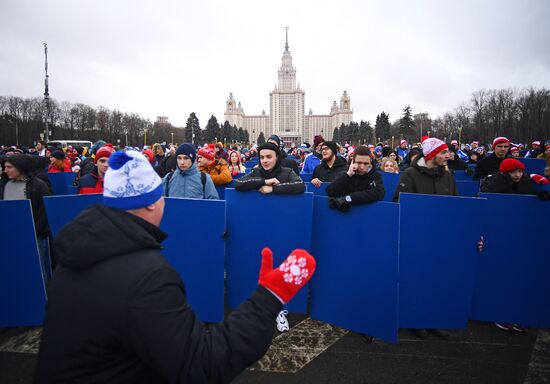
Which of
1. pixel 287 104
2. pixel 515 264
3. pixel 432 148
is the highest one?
pixel 287 104

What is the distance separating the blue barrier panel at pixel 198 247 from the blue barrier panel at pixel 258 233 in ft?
0.99

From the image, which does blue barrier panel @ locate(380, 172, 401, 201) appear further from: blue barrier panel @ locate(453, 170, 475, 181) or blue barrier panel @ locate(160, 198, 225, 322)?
A: blue barrier panel @ locate(160, 198, 225, 322)

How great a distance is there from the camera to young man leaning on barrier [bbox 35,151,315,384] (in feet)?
3.88

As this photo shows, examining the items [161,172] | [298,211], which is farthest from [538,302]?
[161,172]

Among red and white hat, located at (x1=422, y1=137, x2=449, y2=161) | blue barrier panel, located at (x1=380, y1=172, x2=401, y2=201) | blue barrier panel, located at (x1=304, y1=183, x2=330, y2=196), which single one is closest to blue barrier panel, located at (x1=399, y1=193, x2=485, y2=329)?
red and white hat, located at (x1=422, y1=137, x2=449, y2=161)

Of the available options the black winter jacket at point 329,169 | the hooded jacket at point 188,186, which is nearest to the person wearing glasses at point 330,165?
the black winter jacket at point 329,169

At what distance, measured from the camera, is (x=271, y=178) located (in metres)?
4.12

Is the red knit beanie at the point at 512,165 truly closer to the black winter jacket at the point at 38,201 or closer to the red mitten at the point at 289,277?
the red mitten at the point at 289,277

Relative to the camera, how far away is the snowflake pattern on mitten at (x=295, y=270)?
1.35 m

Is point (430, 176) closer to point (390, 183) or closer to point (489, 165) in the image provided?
point (390, 183)

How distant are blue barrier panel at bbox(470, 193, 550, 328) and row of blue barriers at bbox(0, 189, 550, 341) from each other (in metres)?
0.01

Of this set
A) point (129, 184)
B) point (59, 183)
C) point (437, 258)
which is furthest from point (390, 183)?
point (59, 183)

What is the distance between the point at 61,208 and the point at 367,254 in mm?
3453

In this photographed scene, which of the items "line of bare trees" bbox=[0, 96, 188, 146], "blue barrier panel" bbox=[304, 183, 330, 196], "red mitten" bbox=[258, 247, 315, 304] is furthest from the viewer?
"line of bare trees" bbox=[0, 96, 188, 146]
